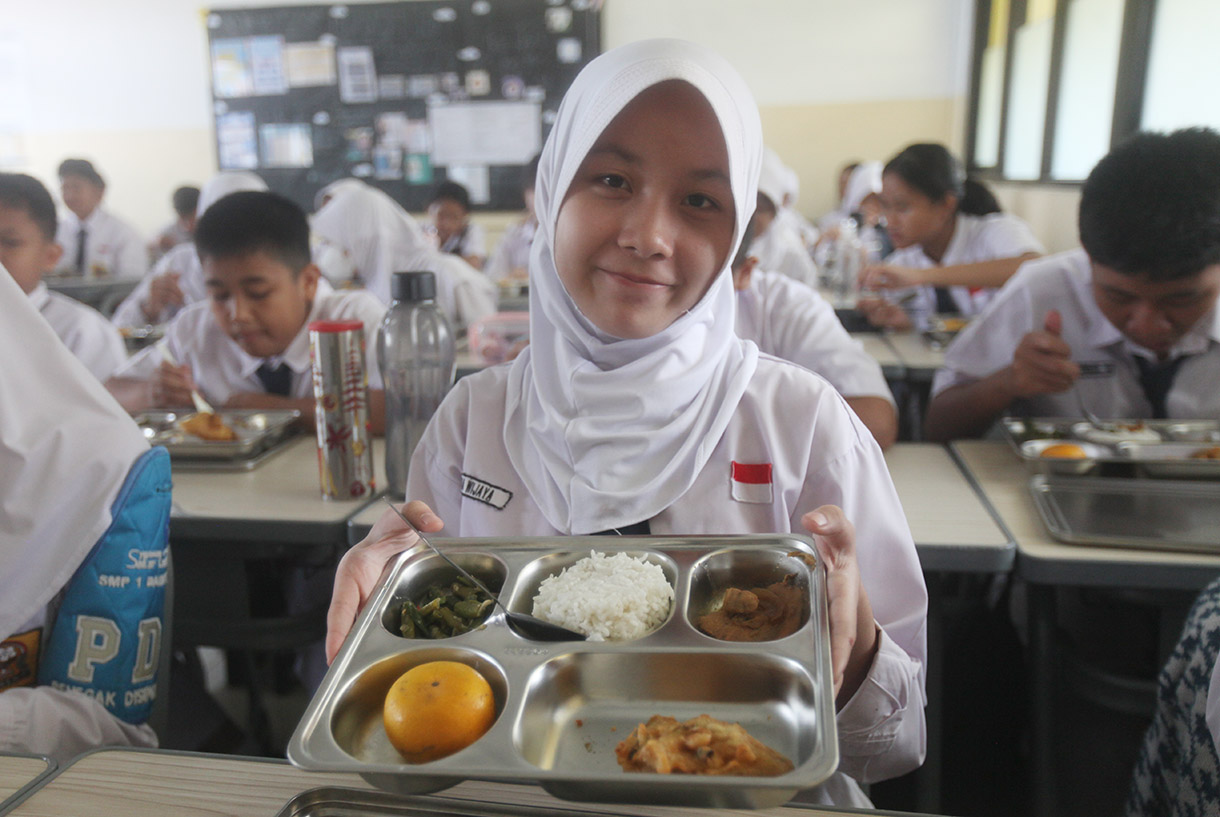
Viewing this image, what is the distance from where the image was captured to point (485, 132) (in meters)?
7.16

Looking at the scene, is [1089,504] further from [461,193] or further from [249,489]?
[461,193]

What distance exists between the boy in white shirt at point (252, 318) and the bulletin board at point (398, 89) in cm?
501

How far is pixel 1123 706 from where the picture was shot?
1.50 m

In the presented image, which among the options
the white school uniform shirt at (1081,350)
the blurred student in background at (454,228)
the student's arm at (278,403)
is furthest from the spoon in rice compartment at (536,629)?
the blurred student in background at (454,228)

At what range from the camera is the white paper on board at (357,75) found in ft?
23.4

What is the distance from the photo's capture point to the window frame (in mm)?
3621

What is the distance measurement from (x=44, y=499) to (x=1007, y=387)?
1846 millimetres

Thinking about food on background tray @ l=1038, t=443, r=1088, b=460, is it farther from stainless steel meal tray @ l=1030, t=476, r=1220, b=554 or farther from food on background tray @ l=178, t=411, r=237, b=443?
food on background tray @ l=178, t=411, r=237, b=443

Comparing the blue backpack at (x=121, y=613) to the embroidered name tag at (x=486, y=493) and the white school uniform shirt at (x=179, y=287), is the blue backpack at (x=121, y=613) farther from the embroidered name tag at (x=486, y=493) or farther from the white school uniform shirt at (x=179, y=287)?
the white school uniform shirt at (x=179, y=287)

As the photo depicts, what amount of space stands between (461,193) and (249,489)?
5.01m

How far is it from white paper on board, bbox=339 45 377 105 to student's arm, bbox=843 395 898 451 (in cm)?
635

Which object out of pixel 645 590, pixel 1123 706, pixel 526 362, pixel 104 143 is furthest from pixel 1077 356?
pixel 104 143

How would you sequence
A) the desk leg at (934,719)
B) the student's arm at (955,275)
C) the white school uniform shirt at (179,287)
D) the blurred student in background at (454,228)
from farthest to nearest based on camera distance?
the blurred student in background at (454,228), the white school uniform shirt at (179,287), the student's arm at (955,275), the desk leg at (934,719)

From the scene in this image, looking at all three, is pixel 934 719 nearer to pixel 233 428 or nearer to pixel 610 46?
pixel 233 428
